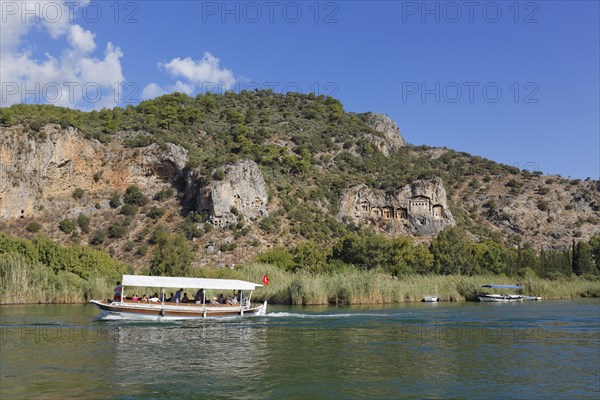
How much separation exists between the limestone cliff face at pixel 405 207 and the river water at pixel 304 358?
239ft

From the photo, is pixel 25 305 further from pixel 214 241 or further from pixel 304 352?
pixel 214 241

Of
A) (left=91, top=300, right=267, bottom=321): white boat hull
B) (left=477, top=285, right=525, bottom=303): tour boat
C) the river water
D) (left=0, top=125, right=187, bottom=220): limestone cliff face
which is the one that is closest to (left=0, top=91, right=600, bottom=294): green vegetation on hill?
(left=0, top=125, right=187, bottom=220): limestone cliff face

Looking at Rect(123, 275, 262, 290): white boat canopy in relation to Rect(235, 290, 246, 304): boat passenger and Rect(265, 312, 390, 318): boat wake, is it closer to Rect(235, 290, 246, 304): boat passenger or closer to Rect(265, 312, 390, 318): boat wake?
Rect(235, 290, 246, 304): boat passenger

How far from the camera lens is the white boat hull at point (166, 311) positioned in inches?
1485

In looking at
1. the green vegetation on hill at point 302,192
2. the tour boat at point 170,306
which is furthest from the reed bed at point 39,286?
the tour boat at point 170,306

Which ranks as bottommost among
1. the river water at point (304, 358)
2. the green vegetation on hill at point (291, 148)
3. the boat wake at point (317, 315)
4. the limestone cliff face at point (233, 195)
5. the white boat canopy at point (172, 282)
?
the river water at point (304, 358)

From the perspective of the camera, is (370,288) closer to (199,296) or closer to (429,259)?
(199,296)

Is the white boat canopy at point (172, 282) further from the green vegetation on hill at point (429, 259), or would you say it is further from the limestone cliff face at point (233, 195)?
the limestone cliff face at point (233, 195)

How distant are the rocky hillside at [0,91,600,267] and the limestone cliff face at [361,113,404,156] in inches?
28.3

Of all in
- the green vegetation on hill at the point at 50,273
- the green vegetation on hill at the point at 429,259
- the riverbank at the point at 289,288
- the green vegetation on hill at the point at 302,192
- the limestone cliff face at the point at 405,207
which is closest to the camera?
the green vegetation on hill at the point at 50,273

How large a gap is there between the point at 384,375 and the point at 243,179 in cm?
7870

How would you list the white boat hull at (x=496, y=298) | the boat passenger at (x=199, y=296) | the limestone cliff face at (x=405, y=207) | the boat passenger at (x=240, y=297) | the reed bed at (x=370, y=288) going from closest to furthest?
the boat passenger at (x=199, y=296), the boat passenger at (x=240, y=297), the reed bed at (x=370, y=288), the white boat hull at (x=496, y=298), the limestone cliff face at (x=405, y=207)

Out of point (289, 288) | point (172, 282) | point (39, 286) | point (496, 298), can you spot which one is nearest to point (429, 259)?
point (496, 298)

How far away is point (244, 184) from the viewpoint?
97812 millimetres
